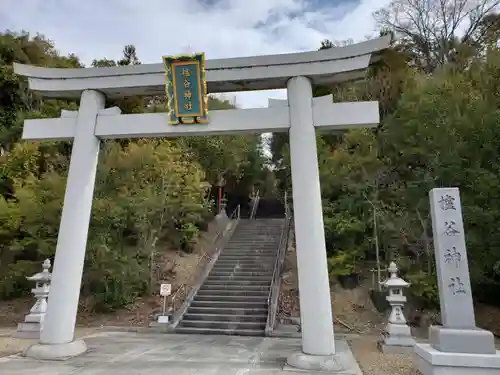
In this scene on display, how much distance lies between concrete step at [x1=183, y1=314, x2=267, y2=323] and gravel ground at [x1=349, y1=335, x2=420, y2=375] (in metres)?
2.55

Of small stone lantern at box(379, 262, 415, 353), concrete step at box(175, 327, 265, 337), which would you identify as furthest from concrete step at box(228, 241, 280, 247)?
small stone lantern at box(379, 262, 415, 353)

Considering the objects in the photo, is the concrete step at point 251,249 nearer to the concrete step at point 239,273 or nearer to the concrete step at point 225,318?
the concrete step at point 239,273

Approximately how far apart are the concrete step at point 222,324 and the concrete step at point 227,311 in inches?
Answer: 17.3

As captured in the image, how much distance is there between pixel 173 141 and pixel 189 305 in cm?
718

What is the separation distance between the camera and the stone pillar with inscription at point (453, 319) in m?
4.55

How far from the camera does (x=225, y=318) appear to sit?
9805 mm

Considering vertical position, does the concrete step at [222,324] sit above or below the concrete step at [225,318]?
below

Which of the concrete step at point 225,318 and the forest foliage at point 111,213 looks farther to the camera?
the forest foliage at point 111,213

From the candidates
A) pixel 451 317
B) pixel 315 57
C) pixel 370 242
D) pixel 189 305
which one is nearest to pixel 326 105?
pixel 315 57

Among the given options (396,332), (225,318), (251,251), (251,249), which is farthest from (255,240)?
(396,332)

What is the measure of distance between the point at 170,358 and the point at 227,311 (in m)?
4.07

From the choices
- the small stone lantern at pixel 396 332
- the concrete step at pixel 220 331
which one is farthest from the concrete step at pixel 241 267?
the small stone lantern at pixel 396 332

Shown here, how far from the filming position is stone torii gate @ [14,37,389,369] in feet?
17.9

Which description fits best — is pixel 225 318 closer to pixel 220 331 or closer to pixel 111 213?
pixel 220 331
